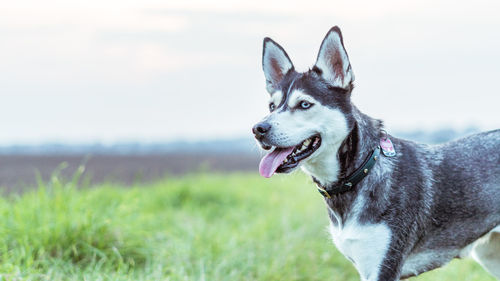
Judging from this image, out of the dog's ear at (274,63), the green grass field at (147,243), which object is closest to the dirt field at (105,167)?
the green grass field at (147,243)

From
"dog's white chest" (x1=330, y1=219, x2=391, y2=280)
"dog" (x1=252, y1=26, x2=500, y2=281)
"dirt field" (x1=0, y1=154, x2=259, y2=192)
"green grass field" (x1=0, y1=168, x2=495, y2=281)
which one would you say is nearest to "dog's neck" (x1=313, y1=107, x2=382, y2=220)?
"dog" (x1=252, y1=26, x2=500, y2=281)

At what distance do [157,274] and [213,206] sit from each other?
384 cm

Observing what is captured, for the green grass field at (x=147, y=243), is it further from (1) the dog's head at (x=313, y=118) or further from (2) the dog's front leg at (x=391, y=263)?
(2) the dog's front leg at (x=391, y=263)

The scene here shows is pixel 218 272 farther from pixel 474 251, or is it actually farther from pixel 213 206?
pixel 213 206

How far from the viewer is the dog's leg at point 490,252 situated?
421cm

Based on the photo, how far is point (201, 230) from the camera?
21.1 feet

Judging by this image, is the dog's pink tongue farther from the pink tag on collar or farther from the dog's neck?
the pink tag on collar

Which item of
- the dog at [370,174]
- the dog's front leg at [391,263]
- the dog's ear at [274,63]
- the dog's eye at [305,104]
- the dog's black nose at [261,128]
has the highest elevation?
the dog's ear at [274,63]

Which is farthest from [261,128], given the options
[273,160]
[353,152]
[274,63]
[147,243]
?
[147,243]

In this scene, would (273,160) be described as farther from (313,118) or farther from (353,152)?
(353,152)

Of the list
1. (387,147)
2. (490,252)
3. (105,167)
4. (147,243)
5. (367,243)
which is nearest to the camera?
(367,243)

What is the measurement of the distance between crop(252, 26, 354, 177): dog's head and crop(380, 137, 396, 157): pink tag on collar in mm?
375

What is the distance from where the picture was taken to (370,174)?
362 centimetres

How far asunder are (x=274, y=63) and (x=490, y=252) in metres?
2.41
